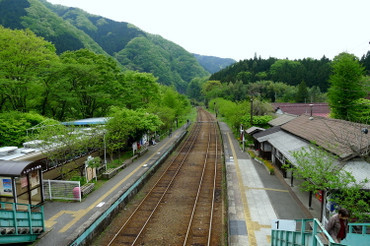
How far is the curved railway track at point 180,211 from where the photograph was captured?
10.7 meters

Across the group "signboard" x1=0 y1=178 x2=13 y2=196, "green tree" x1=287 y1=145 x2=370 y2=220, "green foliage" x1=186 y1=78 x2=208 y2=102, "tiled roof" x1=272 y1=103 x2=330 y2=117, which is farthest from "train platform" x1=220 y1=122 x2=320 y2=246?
"green foliage" x1=186 y1=78 x2=208 y2=102

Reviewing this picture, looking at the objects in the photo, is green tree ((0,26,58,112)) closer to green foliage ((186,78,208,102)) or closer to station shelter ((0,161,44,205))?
station shelter ((0,161,44,205))

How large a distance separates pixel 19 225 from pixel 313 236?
9.49m

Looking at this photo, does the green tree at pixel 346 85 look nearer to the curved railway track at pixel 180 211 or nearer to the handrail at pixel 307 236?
the curved railway track at pixel 180 211

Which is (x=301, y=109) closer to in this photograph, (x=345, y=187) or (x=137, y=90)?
→ (x=137, y=90)

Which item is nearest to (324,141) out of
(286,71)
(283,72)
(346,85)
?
(346,85)

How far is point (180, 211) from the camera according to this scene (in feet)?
43.9

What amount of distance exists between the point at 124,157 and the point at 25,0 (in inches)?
3575

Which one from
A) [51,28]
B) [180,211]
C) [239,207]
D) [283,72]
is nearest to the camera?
[239,207]

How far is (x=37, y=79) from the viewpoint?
75.3ft

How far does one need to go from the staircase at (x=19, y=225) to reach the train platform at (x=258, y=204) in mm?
7742

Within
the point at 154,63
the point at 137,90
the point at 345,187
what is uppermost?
the point at 154,63

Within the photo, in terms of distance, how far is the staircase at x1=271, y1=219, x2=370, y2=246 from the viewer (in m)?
4.99

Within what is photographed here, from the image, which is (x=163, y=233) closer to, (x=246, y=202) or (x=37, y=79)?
(x=246, y=202)
